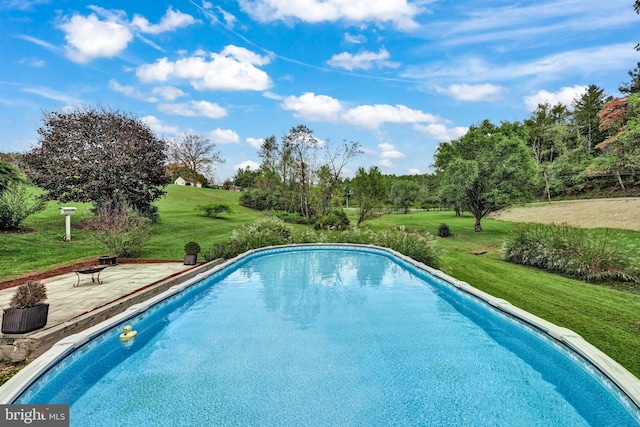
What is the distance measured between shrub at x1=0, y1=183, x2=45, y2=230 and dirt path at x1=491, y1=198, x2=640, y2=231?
88.8 feet

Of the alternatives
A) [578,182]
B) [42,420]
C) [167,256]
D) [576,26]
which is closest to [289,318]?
[42,420]

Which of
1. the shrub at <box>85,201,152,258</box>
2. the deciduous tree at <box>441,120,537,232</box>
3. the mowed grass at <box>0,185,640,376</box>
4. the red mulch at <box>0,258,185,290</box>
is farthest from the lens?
the deciduous tree at <box>441,120,537,232</box>

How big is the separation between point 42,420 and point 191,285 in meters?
4.84

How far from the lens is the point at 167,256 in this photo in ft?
39.1

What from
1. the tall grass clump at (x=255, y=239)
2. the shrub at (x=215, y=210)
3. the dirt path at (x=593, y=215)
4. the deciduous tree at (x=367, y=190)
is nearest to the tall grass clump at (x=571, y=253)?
the tall grass clump at (x=255, y=239)

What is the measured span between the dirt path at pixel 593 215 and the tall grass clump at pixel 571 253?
414 inches

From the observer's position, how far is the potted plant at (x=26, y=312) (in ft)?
13.5

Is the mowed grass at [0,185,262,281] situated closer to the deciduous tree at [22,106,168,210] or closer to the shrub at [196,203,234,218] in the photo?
the shrub at [196,203,234,218]

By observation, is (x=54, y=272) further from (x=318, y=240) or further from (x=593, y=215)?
(x=593, y=215)

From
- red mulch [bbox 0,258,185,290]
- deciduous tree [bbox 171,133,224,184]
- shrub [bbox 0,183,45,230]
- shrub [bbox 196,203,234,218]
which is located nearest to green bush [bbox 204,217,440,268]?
red mulch [bbox 0,258,185,290]

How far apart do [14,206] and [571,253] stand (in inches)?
802

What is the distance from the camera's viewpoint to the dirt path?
1877cm

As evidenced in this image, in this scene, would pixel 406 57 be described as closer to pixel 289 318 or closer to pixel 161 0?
pixel 161 0

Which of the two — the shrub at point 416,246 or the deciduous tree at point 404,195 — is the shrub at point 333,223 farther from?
the deciduous tree at point 404,195
